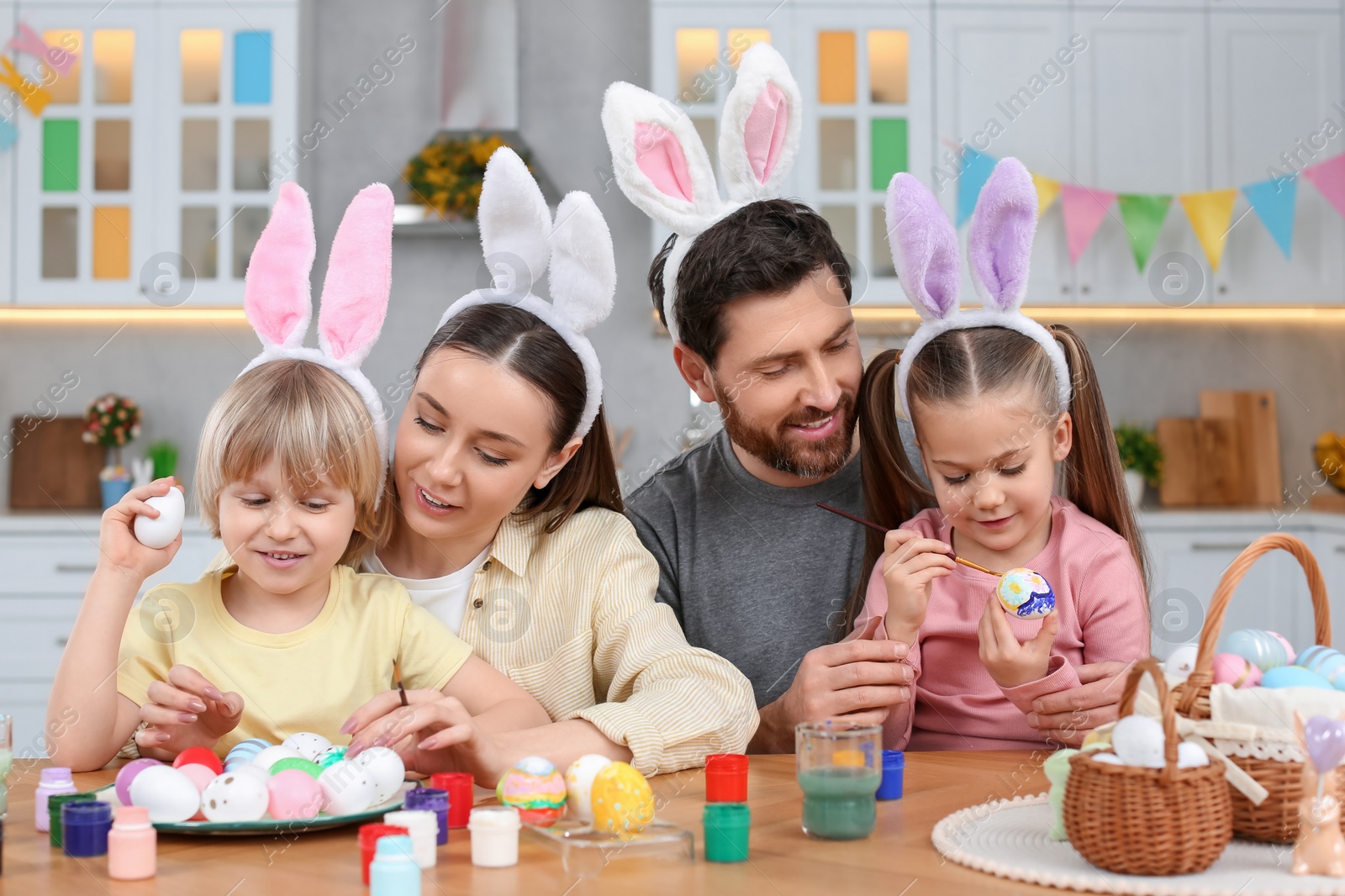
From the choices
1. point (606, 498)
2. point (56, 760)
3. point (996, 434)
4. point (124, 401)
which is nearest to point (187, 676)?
point (56, 760)

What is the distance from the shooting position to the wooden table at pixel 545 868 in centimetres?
87

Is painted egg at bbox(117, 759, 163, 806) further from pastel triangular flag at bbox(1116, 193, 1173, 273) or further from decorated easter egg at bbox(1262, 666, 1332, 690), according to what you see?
pastel triangular flag at bbox(1116, 193, 1173, 273)

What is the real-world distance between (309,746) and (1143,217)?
3.43m

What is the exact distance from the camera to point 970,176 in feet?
12.3

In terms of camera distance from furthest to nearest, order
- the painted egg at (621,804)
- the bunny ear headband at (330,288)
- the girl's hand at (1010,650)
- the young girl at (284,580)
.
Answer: the bunny ear headband at (330,288) < the girl's hand at (1010,650) < the young girl at (284,580) < the painted egg at (621,804)

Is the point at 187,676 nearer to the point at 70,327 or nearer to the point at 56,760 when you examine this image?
the point at 56,760

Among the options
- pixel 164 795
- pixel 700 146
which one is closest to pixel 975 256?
pixel 700 146

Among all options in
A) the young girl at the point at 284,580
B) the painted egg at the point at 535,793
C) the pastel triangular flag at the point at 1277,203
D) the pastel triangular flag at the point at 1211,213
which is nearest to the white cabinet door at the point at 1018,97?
the pastel triangular flag at the point at 1211,213

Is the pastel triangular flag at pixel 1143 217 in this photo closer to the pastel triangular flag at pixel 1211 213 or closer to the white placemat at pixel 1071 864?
the pastel triangular flag at pixel 1211 213

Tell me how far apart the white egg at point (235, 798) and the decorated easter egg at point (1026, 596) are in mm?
823

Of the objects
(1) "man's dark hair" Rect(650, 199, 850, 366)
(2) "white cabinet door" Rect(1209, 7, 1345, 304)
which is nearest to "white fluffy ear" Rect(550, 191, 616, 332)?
(1) "man's dark hair" Rect(650, 199, 850, 366)

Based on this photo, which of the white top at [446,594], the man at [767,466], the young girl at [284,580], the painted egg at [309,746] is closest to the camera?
the painted egg at [309,746]

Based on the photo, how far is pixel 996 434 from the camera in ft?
5.08

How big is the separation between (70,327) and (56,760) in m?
3.21
